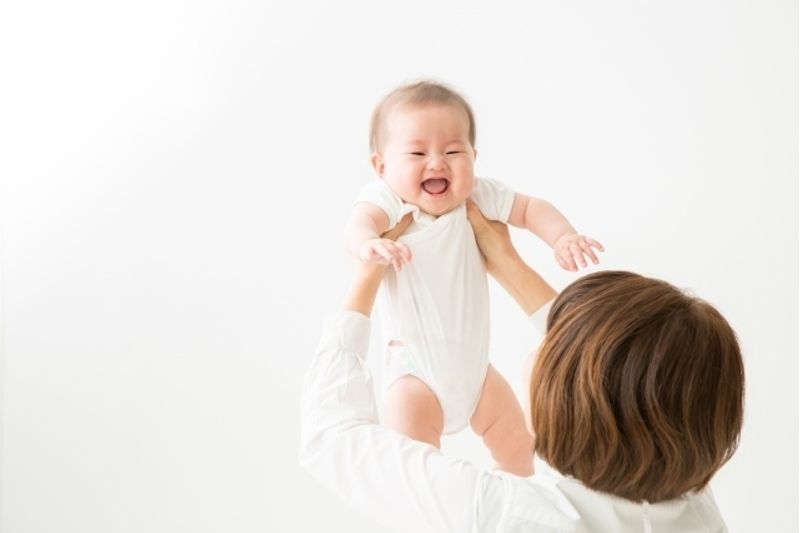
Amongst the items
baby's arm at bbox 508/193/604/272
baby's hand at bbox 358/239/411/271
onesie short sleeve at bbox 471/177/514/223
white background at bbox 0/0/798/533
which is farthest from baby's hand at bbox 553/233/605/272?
white background at bbox 0/0/798/533

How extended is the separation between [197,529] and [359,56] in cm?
109

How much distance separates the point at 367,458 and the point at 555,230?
45 cm

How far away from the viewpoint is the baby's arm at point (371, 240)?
Answer: 3.94 feet

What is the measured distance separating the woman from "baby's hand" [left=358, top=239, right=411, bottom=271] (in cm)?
21

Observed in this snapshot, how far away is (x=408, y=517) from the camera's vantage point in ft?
3.45

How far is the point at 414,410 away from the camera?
4.33 feet

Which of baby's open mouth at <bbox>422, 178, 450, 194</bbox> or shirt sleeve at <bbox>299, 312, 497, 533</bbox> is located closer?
shirt sleeve at <bbox>299, 312, 497, 533</bbox>

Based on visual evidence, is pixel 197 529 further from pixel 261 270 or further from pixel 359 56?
pixel 359 56

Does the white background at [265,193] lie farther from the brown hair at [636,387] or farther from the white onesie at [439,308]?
the brown hair at [636,387]

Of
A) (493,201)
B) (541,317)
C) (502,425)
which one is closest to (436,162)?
(493,201)

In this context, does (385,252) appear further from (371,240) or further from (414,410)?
(414,410)

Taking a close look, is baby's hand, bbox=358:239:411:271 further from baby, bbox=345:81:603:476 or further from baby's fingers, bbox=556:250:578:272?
baby's fingers, bbox=556:250:578:272

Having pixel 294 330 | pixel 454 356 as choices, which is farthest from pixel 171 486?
pixel 454 356

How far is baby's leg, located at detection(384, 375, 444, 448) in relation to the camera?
1.31 metres
